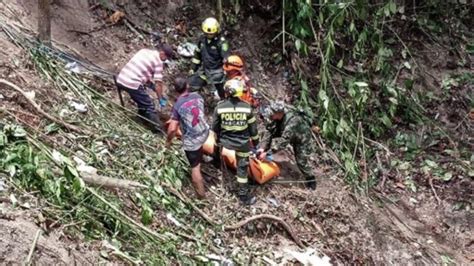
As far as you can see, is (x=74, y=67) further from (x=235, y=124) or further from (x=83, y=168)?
(x=235, y=124)

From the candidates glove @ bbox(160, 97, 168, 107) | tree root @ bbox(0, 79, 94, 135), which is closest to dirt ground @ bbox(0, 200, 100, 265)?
tree root @ bbox(0, 79, 94, 135)

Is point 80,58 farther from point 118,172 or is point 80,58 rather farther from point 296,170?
point 296,170

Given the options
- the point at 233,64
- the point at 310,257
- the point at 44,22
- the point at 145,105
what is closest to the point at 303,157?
the point at 310,257

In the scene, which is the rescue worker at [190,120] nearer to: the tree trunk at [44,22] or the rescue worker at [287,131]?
the rescue worker at [287,131]

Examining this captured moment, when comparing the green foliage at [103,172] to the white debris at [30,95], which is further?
the white debris at [30,95]

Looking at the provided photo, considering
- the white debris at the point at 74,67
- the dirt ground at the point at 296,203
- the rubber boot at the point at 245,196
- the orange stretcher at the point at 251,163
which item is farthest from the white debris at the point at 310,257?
the white debris at the point at 74,67

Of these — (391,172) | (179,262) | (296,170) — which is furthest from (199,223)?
(391,172)

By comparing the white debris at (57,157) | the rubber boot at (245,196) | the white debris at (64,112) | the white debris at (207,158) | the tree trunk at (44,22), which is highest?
the tree trunk at (44,22)

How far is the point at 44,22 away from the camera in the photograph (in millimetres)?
7762

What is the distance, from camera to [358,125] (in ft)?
30.9

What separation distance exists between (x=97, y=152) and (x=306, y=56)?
14.5ft

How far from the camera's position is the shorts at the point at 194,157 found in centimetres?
700

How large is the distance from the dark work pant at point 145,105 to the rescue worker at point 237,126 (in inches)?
39.1

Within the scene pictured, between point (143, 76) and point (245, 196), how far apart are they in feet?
6.05
